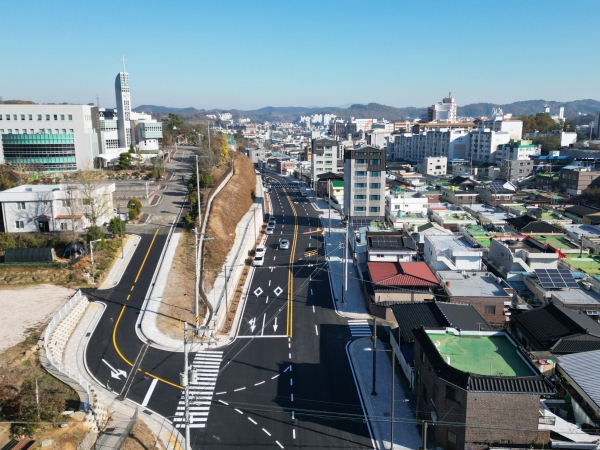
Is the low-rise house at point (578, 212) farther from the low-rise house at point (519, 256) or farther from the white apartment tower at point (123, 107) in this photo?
the white apartment tower at point (123, 107)

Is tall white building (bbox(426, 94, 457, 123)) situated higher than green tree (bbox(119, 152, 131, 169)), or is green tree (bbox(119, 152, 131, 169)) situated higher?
tall white building (bbox(426, 94, 457, 123))

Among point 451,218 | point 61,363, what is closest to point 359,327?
point 61,363

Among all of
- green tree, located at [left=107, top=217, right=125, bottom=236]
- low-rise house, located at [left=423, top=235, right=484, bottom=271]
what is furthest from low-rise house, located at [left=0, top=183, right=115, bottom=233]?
low-rise house, located at [left=423, top=235, right=484, bottom=271]

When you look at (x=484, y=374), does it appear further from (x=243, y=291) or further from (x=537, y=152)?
(x=537, y=152)

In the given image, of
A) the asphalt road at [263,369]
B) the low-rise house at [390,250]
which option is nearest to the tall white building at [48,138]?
the asphalt road at [263,369]

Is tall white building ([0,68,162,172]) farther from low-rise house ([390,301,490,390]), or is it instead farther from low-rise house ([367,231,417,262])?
low-rise house ([390,301,490,390])

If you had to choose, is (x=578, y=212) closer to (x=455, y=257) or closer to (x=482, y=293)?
(x=455, y=257)

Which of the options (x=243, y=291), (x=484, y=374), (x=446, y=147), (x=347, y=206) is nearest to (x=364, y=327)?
(x=243, y=291)
